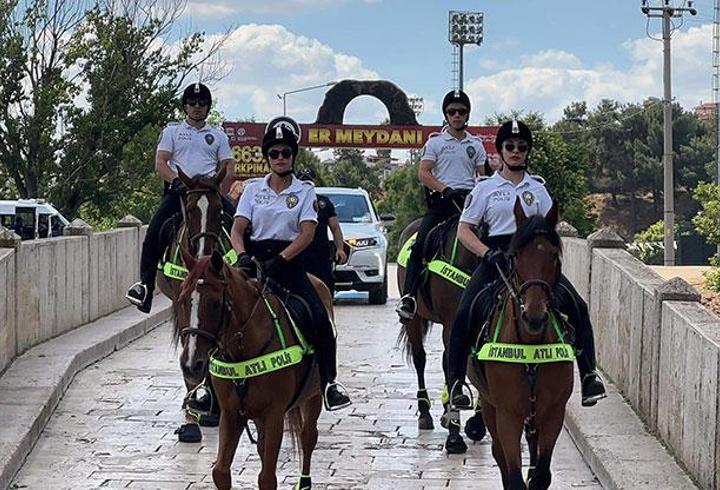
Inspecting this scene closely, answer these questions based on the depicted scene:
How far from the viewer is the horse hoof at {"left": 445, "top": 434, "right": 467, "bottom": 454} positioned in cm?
1090

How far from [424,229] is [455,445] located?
203cm

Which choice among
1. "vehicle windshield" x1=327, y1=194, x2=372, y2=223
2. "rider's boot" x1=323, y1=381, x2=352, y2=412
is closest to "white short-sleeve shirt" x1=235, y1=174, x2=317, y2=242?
"rider's boot" x1=323, y1=381, x2=352, y2=412

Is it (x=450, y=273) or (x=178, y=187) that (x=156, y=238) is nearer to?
(x=178, y=187)

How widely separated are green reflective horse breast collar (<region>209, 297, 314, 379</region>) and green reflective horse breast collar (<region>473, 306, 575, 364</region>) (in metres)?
1.16

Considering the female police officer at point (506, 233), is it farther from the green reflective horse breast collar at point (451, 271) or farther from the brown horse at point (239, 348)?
the green reflective horse breast collar at point (451, 271)

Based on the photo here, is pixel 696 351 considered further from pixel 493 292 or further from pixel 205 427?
pixel 205 427

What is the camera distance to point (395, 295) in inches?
1138

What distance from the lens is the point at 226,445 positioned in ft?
25.6

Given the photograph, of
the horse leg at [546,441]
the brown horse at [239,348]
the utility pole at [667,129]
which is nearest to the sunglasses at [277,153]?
the brown horse at [239,348]

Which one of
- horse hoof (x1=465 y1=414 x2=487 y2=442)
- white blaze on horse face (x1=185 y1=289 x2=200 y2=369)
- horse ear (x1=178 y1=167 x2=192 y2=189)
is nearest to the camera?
white blaze on horse face (x1=185 y1=289 x2=200 y2=369)

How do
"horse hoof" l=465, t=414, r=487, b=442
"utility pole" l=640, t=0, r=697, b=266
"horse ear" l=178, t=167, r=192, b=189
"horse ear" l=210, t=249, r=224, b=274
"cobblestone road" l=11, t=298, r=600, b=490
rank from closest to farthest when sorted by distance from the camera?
"horse ear" l=210, t=249, r=224, b=274
"cobblestone road" l=11, t=298, r=600, b=490
"horse ear" l=178, t=167, r=192, b=189
"horse hoof" l=465, t=414, r=487, b=442
"utility pole" l=640, t=0, r=697, b=266

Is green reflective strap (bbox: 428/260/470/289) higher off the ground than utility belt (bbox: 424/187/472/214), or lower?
lower

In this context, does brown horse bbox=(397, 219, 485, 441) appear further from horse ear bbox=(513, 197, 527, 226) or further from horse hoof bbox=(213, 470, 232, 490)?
horse hoof bbox=(213, 470, 232, 490)

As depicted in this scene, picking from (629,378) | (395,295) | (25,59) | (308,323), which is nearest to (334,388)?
(308,323)
